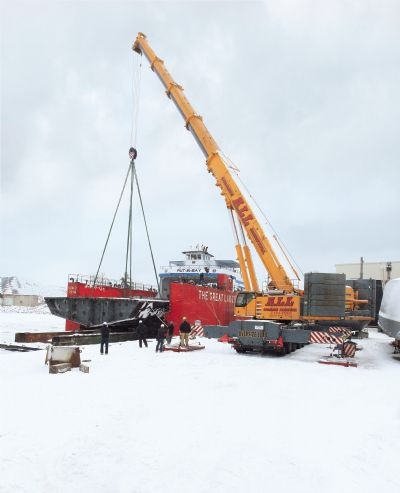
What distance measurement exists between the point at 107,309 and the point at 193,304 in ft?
15.9

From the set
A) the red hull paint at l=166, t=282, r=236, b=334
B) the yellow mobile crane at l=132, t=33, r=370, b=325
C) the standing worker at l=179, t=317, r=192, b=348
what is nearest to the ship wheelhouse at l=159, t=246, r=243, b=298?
the red hull paint at l=166, t=282, r=236, b=334

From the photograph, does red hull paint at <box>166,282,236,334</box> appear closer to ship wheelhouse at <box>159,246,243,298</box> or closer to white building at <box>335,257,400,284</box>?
ship wheelhouse at <box>159,246,243,298</box>

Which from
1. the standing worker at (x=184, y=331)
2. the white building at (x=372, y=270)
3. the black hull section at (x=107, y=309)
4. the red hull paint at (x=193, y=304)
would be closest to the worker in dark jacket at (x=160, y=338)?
the standing worker at (x=184, y=331)

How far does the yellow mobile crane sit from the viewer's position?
49.4ft

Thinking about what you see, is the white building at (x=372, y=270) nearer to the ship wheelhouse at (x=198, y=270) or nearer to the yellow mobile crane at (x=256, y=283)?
the ship wheelhouse at (x=198, y=270)

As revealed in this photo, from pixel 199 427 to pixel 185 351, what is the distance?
9.47m

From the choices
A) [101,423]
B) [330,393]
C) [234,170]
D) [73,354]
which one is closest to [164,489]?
[101,423]

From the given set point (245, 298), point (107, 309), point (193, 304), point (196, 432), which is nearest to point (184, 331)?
point (245, 298)

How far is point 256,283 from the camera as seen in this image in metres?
20.1

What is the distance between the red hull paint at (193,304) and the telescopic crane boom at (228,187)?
458 centimetres

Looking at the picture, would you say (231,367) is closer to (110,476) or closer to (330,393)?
(330,393)

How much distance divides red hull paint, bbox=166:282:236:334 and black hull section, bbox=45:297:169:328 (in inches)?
23.8

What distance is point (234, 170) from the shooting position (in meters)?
21.0

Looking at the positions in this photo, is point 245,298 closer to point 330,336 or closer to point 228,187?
point 330,336
